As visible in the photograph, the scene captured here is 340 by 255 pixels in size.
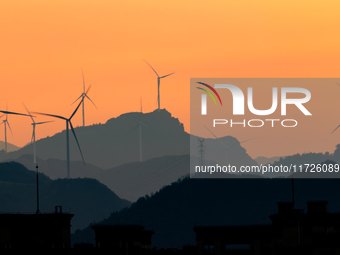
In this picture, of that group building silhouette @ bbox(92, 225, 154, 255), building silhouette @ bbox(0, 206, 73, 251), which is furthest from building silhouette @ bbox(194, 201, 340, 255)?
building silhouette @ bbox(0, 206, 73, 251)

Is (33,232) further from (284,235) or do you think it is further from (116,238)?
(284,235)

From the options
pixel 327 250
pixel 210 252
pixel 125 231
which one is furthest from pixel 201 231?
pixel 327 250

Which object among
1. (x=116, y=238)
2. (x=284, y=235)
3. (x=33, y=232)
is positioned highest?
(x=33, y=232)

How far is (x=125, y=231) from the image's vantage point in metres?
151

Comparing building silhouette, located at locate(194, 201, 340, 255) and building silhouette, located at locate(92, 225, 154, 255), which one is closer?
building silhouette, located at locate(92, 225, 154, 255)

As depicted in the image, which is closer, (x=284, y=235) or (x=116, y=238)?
(x=116, y=238)

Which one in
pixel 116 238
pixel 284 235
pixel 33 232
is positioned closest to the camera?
pixel 33 232

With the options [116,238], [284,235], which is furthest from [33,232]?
[284,235]

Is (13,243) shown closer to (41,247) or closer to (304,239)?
(41,247)

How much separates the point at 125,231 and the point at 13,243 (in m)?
21.8

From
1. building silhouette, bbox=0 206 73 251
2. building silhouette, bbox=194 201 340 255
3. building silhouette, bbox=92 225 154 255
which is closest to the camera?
building silhouette, bbox=0 206 73 251

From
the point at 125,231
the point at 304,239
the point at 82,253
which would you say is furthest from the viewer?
the point at 304,239

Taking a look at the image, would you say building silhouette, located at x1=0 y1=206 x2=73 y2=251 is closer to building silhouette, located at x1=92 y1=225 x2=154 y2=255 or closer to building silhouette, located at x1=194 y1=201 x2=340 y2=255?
building silhouette, located at x1=92 y1=225 x2=154 y2=255

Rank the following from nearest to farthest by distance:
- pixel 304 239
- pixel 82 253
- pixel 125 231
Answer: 1. pixel 82 253
2. pixel 125 231
3. pixel 304 239
